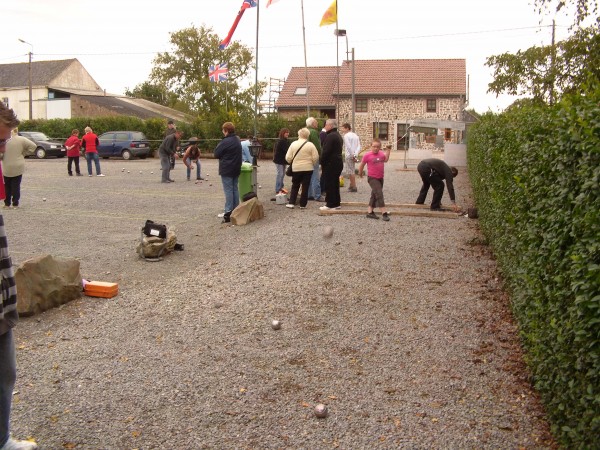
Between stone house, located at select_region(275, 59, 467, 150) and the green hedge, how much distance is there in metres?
49.1

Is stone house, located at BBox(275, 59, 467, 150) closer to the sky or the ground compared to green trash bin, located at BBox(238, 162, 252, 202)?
closer to the sky

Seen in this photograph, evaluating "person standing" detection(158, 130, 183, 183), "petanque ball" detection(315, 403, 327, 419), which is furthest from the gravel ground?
"person standing" detection(158, 130, 183, 183)

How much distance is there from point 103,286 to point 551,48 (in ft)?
48.8

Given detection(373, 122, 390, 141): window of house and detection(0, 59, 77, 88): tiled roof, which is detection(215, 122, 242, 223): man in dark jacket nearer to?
detection(373, 122, 390, 141): window of house

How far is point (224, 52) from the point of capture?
68.2 metres

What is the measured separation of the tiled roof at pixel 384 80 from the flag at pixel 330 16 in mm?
27274

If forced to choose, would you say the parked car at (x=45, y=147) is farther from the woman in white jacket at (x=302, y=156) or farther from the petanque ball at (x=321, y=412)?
the petanque ball at (x=321, y=412)

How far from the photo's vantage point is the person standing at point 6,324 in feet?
12.0

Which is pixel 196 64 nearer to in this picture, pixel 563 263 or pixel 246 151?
pixel 246 151

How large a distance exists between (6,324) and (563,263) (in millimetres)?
3090

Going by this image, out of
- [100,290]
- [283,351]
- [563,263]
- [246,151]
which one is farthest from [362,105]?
[563,263]

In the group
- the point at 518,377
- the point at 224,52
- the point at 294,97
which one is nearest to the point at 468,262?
the point at 518,377

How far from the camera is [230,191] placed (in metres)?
13.0

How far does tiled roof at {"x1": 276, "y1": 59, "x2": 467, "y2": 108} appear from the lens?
54.9m
